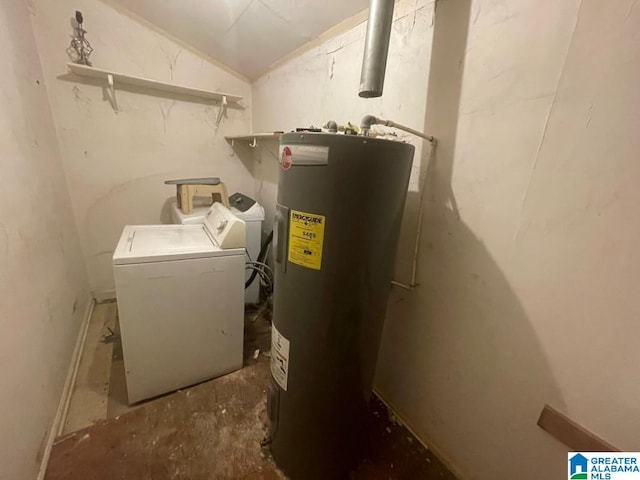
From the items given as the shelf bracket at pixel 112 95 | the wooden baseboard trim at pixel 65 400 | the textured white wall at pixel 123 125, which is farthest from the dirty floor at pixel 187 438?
the shelf bracket at pixel 112 95

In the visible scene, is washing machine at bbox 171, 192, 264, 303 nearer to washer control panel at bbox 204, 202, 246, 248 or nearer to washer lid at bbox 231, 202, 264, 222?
washer lid at bbox 231, 202, 264, 222

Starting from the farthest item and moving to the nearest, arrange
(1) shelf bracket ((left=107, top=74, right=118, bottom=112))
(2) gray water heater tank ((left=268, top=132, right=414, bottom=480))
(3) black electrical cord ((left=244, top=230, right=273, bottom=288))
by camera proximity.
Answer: (3) black electrical cord ((left=244, top=230, right=273, bottom=288)) < (1) shelf bracket ((left=107, top=74, right=118, bottom=112)) < (2) gray water heater tank ((left=268, top=132, right=414, bottom=480))

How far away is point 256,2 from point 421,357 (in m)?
2.08

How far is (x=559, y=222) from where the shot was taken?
78 cm

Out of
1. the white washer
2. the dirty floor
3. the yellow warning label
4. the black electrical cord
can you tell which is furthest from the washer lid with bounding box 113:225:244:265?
the dirty floor

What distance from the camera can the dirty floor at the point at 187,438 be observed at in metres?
1.09

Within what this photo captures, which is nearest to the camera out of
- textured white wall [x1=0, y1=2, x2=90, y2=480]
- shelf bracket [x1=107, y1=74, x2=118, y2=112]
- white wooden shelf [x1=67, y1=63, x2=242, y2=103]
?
textured white wall [x1=0, y1=2, x2=90, y2=480]

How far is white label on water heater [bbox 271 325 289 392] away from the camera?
3.23 ft

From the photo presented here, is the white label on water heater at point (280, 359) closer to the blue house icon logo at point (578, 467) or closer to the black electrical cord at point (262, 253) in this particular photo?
the blue house icon logo at point (578, 467)

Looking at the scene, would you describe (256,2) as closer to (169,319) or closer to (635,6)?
(635,6)

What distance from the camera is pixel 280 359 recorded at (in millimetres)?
1014

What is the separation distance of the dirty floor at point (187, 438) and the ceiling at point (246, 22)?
6.85 feet

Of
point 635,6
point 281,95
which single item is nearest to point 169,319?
point 281,95

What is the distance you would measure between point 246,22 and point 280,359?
2.00 m
